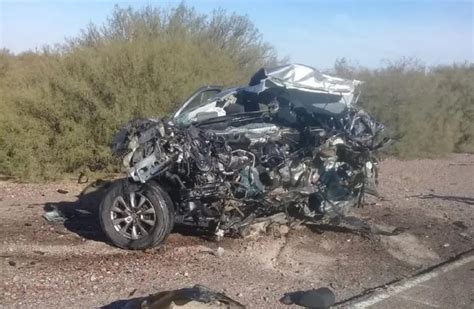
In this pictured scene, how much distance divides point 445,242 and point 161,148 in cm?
406

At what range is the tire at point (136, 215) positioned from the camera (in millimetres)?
7805

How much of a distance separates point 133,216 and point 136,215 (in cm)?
4

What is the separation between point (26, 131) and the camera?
14.6m

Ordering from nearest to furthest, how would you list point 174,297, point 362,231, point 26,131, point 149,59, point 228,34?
point 174,297
point 362,231
point 26,131
point 149,59
point 228,34

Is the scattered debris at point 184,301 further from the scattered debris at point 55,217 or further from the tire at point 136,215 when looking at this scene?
the scattered debris at point 55,217

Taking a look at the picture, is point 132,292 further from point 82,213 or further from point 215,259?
point 82,213

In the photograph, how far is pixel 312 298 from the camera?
6.25 meters

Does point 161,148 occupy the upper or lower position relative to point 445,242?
upper

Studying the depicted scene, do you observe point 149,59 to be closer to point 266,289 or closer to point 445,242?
point 445,242

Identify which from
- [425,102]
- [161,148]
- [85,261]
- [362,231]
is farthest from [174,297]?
[425,102]

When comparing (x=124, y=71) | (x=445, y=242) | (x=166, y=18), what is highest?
(x=166, y=18)

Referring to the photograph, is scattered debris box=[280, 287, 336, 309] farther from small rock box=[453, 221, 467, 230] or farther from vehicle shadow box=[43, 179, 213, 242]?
small rock box=[453, 221, 467, 230]

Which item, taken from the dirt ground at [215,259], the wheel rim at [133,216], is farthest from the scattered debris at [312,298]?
the wheel rim at [133,216]

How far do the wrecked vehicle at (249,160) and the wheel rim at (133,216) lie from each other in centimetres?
1
